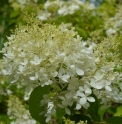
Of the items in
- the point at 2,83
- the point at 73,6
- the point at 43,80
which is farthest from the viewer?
the point at 73,6

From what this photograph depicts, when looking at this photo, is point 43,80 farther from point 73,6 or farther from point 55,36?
point 73,6

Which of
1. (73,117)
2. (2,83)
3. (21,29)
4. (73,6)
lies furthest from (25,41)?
(73,6)

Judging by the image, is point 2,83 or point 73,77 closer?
point 73,77

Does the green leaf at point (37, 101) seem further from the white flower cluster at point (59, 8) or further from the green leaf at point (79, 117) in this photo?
the white flower cluster at point (59, 8)

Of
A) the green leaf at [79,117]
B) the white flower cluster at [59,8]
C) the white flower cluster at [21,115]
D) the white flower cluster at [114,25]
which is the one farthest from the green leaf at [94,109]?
the white flower cluster at [59,8]

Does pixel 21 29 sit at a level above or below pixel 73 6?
below

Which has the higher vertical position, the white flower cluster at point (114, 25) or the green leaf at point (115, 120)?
the white flower cluster at point (114, 25)

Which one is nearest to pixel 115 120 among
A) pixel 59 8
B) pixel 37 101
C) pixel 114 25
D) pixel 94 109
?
pixel 94 109
